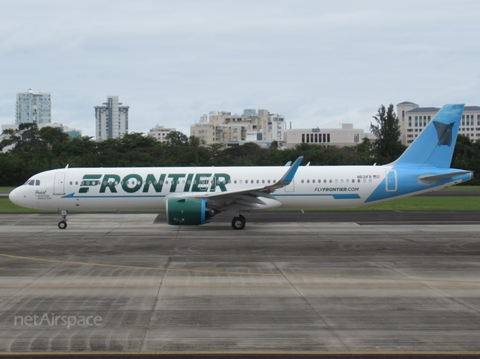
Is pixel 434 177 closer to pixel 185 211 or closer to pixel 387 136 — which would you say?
pixel 185 211

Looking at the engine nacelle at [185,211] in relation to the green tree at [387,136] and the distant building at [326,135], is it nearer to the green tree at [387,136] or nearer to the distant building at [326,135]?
the green tree at [387,136]

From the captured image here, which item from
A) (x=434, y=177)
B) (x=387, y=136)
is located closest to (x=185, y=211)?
(x=434, y=177)

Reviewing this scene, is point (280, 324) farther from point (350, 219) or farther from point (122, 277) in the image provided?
point (350, 219)

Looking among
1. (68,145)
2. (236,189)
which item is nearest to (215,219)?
(236,189)

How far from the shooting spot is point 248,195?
2702cm

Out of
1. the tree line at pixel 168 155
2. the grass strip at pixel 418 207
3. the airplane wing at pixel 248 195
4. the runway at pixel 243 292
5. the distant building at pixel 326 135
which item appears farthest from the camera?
the distant building at pixel 326 135

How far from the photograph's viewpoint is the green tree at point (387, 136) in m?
76.4

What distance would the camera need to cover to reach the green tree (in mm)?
76438

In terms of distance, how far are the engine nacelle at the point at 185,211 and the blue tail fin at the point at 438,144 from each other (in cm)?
1111

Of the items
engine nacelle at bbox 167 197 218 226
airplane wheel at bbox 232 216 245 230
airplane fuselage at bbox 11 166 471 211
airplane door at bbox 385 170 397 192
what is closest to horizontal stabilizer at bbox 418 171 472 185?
airplane fuselage at bbox 11 166 471 211

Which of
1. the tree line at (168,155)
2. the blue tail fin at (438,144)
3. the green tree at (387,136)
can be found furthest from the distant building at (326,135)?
the blue tail fin at (438,144)

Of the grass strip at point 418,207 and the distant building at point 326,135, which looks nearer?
the grass strip at point 418,207

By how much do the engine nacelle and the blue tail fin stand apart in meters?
11.1

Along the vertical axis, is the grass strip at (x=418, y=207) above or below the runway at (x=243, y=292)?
above
